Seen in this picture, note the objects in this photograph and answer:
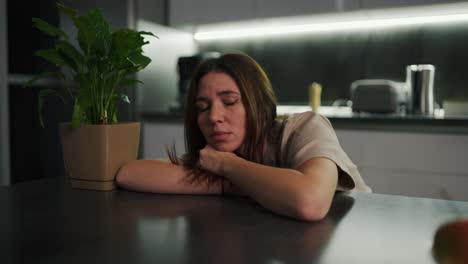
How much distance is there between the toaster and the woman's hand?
4.90ft

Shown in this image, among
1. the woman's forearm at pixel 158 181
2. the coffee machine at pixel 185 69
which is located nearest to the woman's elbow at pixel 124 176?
the woman's forearm at pixel 158 181

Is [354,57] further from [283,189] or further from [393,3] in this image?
[283,189]

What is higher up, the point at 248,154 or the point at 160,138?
the point at 248,154

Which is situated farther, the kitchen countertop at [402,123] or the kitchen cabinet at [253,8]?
the kitchen cabinet at [253,8]

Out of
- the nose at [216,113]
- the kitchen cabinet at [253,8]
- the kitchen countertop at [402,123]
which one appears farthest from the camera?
the kitchen cabinet at [253,8]

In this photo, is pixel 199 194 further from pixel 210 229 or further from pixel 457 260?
pixel 457 260

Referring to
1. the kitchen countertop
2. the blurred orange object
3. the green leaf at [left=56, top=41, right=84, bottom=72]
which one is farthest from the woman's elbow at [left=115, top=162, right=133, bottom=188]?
the kitchen countertop

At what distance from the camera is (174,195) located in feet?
3.21

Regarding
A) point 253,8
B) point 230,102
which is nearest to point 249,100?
point 230,102

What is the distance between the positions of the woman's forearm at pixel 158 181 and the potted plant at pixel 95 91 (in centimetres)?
4

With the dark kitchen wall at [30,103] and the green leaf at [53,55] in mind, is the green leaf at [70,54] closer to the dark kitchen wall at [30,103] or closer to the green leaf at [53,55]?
the green leaf at [53,55]

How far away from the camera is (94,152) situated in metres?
1.00

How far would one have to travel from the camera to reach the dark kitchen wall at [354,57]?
2.52m

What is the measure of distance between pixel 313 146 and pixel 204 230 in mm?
409
